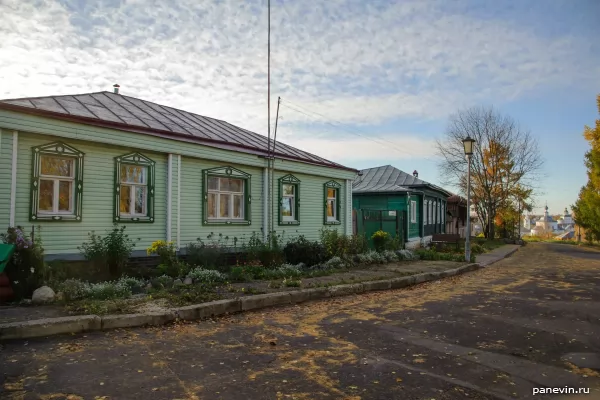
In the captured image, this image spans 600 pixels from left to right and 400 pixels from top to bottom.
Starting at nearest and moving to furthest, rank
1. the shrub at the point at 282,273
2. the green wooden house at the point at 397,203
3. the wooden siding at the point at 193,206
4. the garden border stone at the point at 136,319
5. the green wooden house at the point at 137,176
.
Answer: the garden border stone at the point at 136,319, the green wooden house at the point at 137,176, the shrub at the point at 282,273, the wooden siding at the point at 193,206, the green wooden house at the point at 397,203

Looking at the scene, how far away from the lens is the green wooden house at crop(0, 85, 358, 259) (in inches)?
359

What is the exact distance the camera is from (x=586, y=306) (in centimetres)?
817

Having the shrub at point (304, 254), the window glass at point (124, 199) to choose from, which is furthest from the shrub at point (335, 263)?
the window glass at point (124, 199)

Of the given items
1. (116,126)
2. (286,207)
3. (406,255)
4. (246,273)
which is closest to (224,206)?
(286,207)

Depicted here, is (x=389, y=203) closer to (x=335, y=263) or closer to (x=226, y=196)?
(x=335, y=263)

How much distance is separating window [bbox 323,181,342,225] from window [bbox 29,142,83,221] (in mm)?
9686

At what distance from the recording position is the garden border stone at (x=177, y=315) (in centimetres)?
554

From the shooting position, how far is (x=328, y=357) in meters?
4.85

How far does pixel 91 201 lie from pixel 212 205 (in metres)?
3.78

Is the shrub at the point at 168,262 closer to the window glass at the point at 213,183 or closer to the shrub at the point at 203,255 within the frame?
the shrub at the point at 203,255

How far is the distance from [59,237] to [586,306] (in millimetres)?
11172

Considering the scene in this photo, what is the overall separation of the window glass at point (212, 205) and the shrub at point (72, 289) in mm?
5522

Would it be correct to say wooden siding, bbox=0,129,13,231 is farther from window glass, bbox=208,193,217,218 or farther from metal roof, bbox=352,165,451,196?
metal roof, bbox=352,165,451,196

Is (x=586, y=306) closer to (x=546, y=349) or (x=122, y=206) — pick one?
(x=546, y=349)
